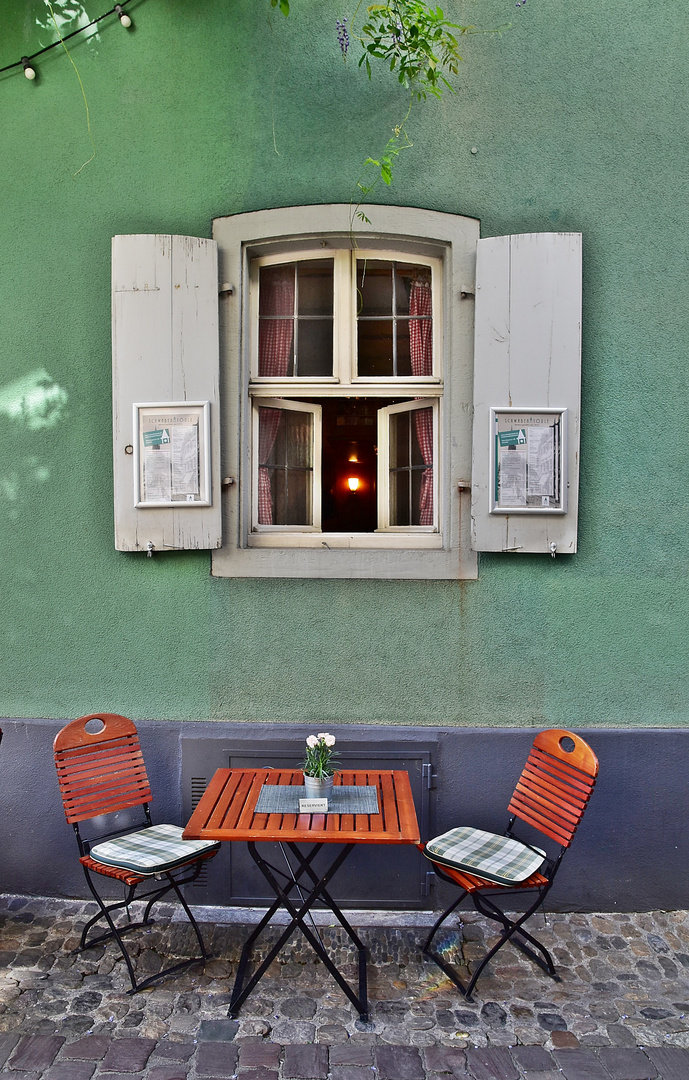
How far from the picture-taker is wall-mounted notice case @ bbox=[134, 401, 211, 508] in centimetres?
350

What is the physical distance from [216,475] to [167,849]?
180 centimetres

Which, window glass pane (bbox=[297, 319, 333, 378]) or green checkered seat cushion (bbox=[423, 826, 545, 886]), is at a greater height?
window glass pane (bbox=[297, 319, 333, 378])

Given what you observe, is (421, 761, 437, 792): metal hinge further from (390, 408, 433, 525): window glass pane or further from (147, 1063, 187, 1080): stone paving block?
(147, 1063, 187, 1080): stone paving block

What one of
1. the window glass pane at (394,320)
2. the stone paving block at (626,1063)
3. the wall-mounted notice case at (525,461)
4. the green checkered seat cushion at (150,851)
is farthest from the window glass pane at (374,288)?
the stone paving block at (626,1063)

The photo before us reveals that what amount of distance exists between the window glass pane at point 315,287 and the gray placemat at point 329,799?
2.53 metres

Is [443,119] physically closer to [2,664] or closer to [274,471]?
[274,471]

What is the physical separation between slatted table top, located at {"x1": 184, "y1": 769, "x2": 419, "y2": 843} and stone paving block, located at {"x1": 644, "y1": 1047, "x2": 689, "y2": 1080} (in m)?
1.20

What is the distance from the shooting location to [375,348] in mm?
3822

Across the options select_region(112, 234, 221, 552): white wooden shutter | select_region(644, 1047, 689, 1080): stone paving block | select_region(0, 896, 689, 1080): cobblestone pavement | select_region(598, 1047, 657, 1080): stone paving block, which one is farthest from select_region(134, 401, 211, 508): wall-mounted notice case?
select_region(644, 1047, 689, 1080): stone paving block

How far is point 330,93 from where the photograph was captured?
3537mm

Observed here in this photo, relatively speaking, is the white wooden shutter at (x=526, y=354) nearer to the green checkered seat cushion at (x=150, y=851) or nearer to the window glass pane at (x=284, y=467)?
the window glass pane at (x=284, y=467)

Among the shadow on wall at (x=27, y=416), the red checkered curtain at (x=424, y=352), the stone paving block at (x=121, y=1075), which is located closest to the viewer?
the stone paving block at (x=121, y=1075)

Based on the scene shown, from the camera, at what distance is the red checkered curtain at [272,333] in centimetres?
382

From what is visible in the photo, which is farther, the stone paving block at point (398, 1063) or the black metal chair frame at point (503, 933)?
the black metal chair frame at point (503, 933)
